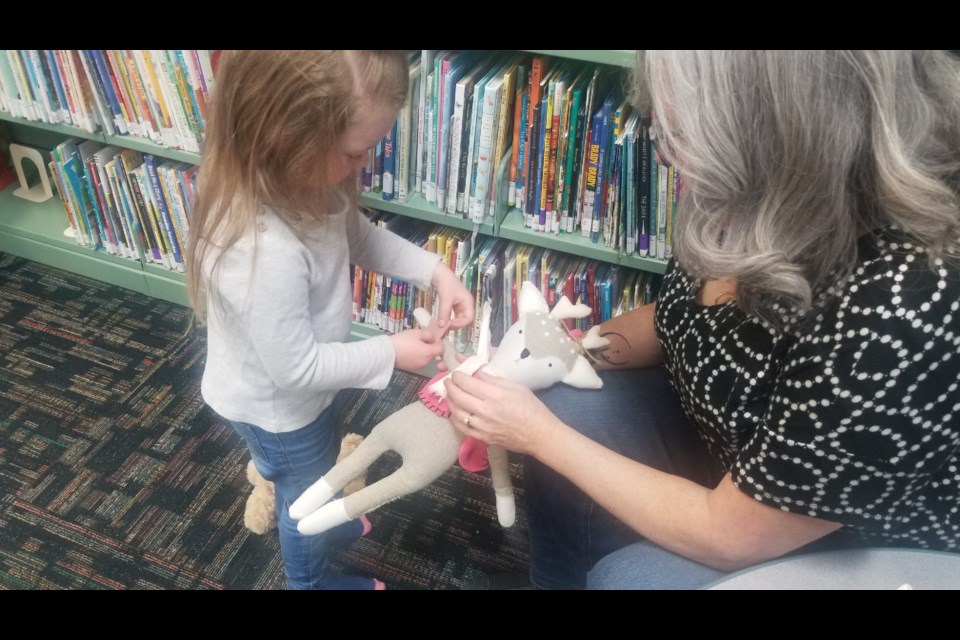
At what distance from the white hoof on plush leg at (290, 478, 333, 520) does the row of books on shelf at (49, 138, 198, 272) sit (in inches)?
34.7

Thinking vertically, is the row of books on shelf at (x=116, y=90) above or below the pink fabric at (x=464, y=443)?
above

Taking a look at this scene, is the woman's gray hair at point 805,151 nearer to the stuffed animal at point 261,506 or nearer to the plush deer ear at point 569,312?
the plush deer ear at point 569,312

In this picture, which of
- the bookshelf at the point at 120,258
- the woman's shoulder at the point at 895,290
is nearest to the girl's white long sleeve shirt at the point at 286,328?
the bookshelf at the point at 120,258

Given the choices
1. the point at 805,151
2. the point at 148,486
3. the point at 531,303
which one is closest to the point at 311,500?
the point at 531,303

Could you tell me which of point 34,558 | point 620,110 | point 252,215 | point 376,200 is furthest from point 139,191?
point 620,110

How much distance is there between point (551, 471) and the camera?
44.6 inches

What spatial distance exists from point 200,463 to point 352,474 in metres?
0.69

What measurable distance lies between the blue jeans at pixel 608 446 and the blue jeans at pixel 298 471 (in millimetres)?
344

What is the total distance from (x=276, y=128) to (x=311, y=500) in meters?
0.55

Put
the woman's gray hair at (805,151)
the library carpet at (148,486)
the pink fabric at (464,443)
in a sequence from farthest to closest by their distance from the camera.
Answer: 1. the library carpet at (148,486)
2. the pink fabric at (464,443)
3. the woman's gray hair at (805,151)

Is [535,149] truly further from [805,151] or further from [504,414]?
[805,151]

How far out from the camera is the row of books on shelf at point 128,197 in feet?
5.74

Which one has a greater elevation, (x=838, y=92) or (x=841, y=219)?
Result: (x=838, y=92)
